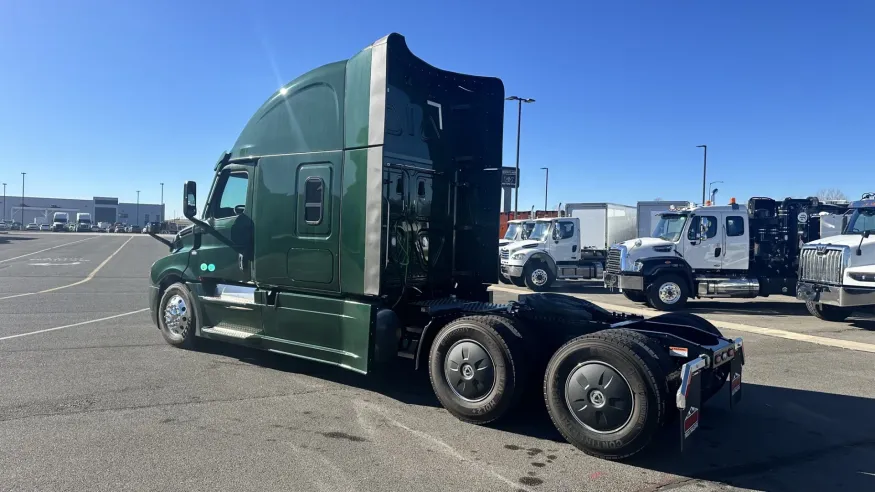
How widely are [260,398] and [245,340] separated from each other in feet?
4.35

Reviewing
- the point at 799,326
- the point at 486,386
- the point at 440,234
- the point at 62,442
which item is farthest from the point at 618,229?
the point at 62,442

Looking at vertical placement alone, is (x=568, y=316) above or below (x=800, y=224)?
below

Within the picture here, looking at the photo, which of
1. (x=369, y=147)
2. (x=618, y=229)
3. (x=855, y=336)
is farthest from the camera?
(x=618, y=229)

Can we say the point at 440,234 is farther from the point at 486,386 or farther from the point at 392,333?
the point at 486,386

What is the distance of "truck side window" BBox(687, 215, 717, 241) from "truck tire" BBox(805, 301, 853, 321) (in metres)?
2.86

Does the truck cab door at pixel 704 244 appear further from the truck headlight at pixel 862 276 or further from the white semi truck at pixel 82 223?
the white semi truck at pixel 82 223

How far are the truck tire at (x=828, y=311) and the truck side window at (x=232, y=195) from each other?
39.6ft

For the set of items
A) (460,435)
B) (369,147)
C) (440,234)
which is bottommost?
(460,435)

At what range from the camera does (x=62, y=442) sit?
4.61m

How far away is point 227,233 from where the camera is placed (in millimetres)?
7520

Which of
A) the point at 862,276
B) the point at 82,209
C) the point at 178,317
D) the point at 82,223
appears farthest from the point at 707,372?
the point at 82,209

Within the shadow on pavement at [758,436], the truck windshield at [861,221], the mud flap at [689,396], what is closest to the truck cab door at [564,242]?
the truck windshield at [861,221]

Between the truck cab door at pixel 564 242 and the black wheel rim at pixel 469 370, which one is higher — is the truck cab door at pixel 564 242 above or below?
above

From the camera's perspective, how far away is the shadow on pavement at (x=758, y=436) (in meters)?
4.34
